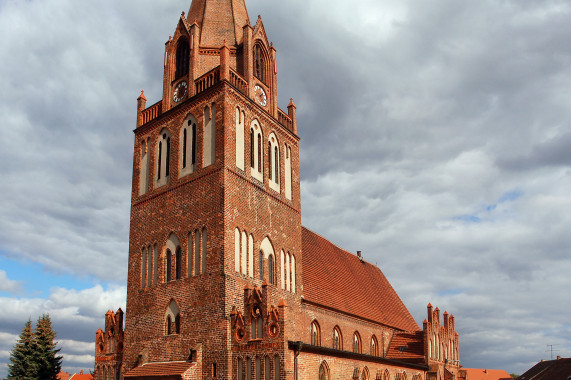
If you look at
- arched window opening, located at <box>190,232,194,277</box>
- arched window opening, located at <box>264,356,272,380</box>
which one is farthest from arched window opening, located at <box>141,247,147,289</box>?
arched window opening, located at <box>264,356,272,380</box>

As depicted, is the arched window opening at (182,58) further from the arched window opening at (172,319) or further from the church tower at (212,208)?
the arched window opening at (172,319)

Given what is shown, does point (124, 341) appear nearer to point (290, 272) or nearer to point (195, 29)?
point (290, 272)

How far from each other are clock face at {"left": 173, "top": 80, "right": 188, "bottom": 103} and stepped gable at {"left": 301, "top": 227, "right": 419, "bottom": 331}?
10644mm

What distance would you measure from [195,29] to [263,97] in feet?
15.5

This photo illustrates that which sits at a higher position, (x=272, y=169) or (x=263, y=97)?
(x=263, y=97)

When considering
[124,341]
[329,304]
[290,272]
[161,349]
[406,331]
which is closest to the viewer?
[161,349]

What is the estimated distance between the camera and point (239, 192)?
2361 cm

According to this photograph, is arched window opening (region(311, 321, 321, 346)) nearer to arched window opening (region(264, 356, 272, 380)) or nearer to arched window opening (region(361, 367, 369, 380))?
arched window opening (region(361, 367, 369, 380))

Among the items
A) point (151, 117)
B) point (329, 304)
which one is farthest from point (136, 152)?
point (329, 304)

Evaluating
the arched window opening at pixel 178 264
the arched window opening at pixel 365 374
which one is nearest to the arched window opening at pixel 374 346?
the arched window opening at pixel 365 374

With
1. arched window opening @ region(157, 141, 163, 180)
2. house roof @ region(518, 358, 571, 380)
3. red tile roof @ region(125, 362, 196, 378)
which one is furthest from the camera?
house roof @ region(518, 358, 571, 380)

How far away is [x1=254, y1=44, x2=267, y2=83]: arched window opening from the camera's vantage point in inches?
1108

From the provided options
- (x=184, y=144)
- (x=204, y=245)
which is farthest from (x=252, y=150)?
(x=204, y=245)

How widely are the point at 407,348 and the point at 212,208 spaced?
18364 millimetres
